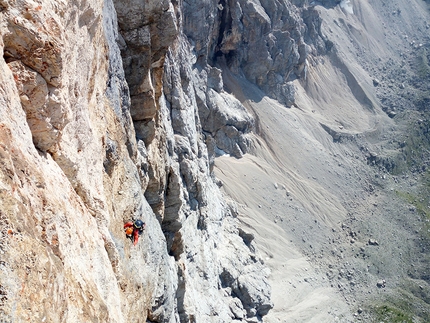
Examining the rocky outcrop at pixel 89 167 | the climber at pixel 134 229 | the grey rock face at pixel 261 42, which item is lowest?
the climber at pixel 134 229

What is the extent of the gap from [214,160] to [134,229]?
37.3m

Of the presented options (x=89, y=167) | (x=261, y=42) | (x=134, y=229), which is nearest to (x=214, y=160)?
(x=261, y=42)

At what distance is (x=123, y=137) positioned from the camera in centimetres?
1755

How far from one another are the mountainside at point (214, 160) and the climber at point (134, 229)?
20.8 inches

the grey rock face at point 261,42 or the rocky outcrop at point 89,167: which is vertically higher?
the grey rock face at point 261,42

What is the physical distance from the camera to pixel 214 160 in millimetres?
53594

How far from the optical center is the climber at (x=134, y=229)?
1627 cm

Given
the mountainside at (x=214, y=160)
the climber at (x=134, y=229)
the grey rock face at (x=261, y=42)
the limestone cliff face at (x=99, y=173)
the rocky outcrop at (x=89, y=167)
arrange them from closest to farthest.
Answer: the rocky outcrop at (x=89, y=167)
the limestone cliff face at (x=99, y=173)
the mountainside at (x=214, y=160)
the climber at (x=134, y=229)
the grey rock face at (x=261, y=42)

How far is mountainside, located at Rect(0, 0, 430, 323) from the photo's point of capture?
928 cm

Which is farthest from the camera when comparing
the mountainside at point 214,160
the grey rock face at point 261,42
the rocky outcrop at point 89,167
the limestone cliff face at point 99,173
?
the grey rock face at point 261,42

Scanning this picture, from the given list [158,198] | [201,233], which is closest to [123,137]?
[158,198]

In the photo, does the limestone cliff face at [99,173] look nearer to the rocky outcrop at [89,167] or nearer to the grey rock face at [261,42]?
the rocky outcrop at [89,167]

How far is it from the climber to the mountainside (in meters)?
0.53

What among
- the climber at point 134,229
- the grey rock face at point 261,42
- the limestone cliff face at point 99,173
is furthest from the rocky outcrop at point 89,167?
the grey rock face at point 261,42
